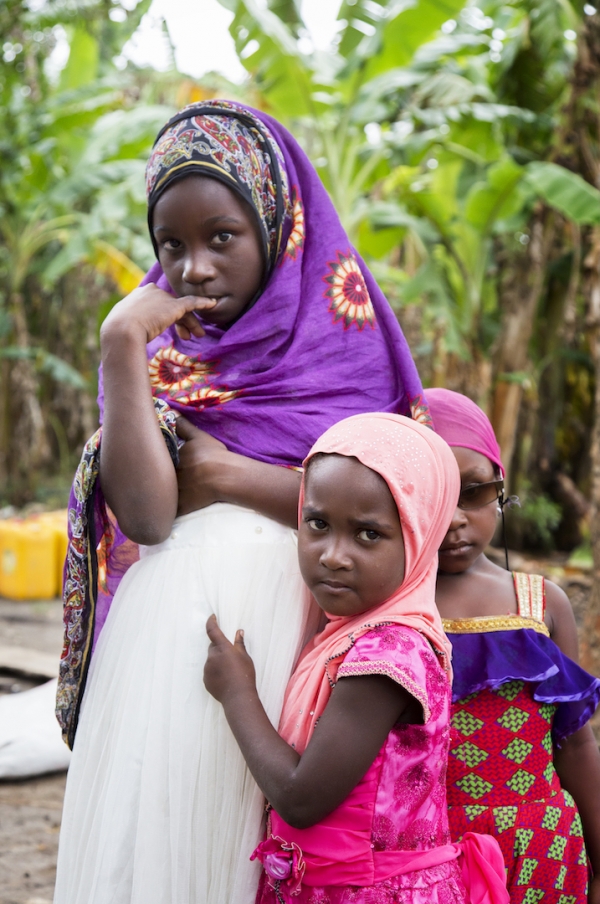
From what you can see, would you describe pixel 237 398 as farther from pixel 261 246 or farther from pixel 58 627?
pixel 58 627

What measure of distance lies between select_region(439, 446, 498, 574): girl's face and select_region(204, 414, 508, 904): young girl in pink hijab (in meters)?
0.25

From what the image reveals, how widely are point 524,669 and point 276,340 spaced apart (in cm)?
79

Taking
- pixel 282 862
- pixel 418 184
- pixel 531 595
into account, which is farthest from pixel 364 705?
pixel 418 184

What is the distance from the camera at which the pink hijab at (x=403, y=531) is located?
1.42 meters

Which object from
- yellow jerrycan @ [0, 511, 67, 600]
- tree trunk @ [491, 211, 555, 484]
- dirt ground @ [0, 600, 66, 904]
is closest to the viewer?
dirt ground @ [0, 600, 66, 904]

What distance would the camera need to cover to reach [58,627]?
685 cm

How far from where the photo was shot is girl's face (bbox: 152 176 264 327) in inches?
62.6

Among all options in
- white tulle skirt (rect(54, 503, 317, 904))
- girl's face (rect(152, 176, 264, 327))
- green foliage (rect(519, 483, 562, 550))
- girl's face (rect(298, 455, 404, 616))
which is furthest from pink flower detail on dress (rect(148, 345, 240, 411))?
green foliage (rect(519, 483, 562, 550))

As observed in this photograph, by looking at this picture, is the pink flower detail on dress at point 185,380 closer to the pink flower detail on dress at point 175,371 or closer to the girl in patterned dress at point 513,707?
the pink flower detail on dress at point 175,371

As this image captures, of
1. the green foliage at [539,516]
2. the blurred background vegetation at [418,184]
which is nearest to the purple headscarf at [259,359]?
the blurred background vegetation at [418,184]

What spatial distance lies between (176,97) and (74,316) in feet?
9.44

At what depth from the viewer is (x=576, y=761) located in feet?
5.82

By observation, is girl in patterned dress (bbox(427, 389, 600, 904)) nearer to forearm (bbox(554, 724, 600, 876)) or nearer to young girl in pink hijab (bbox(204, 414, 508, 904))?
forearm (bbox(554, 724, 600, 876))

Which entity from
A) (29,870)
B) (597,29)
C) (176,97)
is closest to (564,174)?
(597,29)
